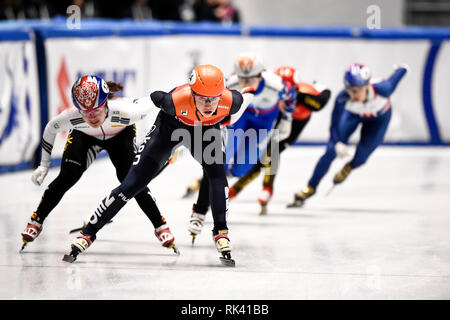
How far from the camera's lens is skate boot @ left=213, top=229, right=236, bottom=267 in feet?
19.2

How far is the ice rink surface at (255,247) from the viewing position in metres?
5.23

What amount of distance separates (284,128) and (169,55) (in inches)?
178

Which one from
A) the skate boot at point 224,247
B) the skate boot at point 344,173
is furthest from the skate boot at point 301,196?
the skate boot at point 224,247

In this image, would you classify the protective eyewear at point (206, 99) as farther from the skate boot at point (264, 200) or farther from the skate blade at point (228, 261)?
the skate boot at point (264, 200)

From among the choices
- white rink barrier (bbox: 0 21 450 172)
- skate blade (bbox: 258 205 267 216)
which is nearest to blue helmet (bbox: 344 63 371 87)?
skate blade (bbox: 258 205 267 216)

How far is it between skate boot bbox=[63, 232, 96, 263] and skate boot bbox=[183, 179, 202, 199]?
113 inches

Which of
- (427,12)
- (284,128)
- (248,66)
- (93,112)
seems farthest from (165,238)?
(427,12)

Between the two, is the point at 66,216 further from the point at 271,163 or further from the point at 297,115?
the point at 297,115

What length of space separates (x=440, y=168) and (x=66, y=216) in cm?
555

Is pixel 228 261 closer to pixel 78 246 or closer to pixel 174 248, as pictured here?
pixel 174 248

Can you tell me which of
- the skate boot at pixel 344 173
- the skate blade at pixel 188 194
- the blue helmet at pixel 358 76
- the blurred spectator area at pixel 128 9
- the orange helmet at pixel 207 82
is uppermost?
the blurred spectator area at pixel 128 9

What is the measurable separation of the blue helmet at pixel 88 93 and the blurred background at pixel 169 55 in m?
4.09

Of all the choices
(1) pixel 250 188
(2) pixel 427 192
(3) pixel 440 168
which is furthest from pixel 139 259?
(3) pixel 440 168
